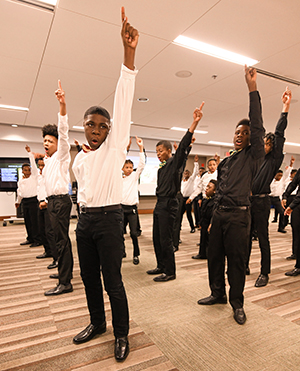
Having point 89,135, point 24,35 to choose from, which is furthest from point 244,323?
point 24,35

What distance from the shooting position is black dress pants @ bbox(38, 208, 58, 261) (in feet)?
11.4

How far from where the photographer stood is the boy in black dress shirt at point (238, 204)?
2.03m

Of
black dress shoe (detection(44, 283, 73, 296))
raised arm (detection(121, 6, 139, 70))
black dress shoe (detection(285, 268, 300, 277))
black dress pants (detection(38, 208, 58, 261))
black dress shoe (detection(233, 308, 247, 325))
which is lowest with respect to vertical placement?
black dress shoe (detection(44, 283, 73, 296))

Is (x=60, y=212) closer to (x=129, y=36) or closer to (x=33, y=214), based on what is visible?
(x=129, y=36)

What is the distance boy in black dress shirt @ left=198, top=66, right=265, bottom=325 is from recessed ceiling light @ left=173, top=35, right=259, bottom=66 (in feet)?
5.46

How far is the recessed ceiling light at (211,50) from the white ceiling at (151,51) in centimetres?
10

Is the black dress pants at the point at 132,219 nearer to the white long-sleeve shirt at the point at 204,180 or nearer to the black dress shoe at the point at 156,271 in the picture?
the black dress shoe at the point at 156,271

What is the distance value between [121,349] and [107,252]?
2.22 feet

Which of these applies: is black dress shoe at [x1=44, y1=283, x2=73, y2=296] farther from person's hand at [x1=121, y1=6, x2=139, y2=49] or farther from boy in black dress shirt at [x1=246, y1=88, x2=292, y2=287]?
person's hand at [x1=121, y1=6, x2=139, y2=49]

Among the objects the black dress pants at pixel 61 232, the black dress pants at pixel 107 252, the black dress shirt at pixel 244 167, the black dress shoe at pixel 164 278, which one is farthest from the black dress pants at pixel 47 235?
the black dress shirt at pixel 244 167

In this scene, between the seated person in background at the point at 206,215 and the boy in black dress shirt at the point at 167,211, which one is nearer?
the boy in black dress shirt at the point at 167,211

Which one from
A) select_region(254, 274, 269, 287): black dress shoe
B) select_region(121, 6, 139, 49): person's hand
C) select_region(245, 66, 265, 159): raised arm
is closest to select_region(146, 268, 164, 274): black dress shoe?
select_region(254, 274, 269, 287): black dress shoe

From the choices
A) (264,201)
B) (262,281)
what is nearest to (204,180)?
(264,201)

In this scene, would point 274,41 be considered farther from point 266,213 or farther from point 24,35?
point 24,35
